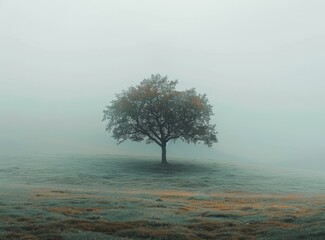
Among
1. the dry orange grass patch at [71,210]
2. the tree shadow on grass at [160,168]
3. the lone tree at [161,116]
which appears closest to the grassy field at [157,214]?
the dry orange grass patch at [71,210]

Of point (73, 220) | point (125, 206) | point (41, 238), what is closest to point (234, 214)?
point (125, 206)

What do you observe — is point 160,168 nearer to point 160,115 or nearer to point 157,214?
point 160,115

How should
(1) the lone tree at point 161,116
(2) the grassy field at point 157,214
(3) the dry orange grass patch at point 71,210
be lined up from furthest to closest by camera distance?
1. (1) the lone tree at point 161,116
2. (3) the dry orange grass patch at point 71,210
3. (2) the grassy field at point 157,214

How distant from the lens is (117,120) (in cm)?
8906

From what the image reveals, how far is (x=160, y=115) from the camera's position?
287ft

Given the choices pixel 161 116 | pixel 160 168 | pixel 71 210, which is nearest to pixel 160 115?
pixel 161 116

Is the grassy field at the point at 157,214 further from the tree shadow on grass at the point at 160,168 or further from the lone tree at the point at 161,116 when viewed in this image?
the lone tree at the point at 161,116

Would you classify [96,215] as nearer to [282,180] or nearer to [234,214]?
[234,214]

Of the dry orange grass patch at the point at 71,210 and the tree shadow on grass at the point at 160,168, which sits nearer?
the dry orange grass patch at the point at 71,210

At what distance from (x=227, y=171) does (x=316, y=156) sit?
121736mm

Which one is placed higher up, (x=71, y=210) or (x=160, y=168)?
(x=160, y=168)

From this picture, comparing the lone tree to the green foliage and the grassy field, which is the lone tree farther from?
the grassy field

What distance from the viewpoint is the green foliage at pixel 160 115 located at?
87.2 m

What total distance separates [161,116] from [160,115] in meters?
0.35
